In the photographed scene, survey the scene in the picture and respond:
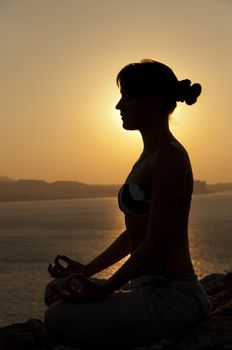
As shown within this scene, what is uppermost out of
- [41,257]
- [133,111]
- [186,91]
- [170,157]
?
[186,91]

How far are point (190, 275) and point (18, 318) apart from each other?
38.5m

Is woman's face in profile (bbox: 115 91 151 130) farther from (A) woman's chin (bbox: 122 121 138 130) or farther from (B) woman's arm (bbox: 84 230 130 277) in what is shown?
(B) woman's arm (bbox: 84 230 130 277)

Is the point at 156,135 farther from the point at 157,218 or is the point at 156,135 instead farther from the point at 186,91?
the point at 157,218

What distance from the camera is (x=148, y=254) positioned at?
12.9ft

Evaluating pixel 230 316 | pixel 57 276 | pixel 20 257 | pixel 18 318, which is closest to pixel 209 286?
pixel 230 316

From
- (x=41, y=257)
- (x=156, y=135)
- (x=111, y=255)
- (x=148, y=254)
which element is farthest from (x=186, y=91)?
(x=41, y=257)

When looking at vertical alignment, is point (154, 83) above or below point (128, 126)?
above

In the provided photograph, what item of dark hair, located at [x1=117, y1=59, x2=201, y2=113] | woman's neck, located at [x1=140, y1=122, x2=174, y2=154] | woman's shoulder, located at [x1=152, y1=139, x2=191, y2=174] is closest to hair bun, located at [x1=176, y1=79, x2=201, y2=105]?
dark hair, located at [x1=117, y1=59, x2=201, y2=113]

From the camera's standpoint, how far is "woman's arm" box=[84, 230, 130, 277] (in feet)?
16.1

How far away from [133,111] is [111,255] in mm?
1516

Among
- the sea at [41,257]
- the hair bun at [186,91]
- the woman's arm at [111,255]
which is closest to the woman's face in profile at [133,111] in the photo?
the hair bun at [186,91]

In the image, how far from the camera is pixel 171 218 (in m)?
3.98

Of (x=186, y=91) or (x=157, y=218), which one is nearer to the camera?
(x=157, y=218)

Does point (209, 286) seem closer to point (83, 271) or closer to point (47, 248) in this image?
point (83, 271)
